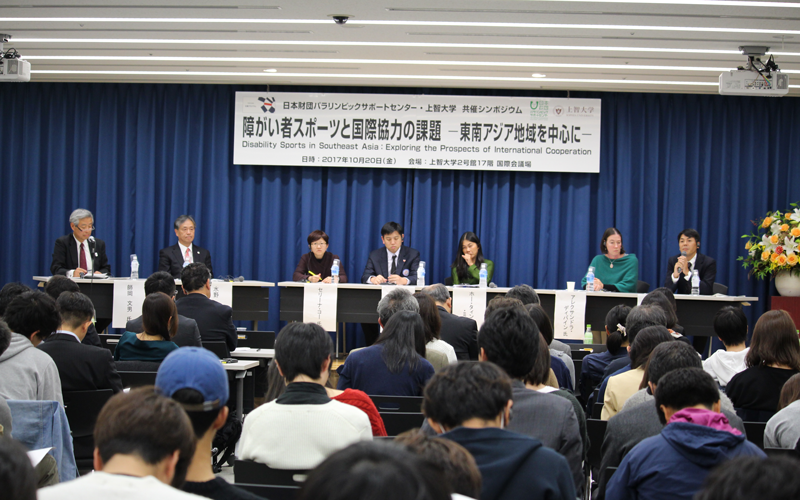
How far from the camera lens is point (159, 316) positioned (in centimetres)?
345

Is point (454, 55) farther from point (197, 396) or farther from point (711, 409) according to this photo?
point (197, 396)

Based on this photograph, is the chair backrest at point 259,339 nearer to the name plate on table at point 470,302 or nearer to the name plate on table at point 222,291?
the name plate on table at point 222,291

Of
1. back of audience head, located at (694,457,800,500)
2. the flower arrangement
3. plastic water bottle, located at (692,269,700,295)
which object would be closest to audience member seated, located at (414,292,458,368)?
back of audience head, located at (694,457,800,500)

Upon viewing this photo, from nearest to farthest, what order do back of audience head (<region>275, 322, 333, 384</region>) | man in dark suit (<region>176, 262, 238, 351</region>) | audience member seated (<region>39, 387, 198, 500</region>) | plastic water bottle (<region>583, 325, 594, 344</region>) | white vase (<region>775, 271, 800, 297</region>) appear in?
audience member seated (<region>39, 387, 198, 500</region>)
back of audience head (<region>275, 322, 333, 384</region>)
man in dark suit (<region>176, 262, 238, 351</region>)
plastic water bottle (<region>583, 325, 594, 344</region>)
white vase (<region>775, 271, 800, 297</region>)

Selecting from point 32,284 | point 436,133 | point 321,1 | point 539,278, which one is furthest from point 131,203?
point 539,278

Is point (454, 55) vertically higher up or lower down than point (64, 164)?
higher up

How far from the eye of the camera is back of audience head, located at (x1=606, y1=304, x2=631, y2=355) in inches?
149

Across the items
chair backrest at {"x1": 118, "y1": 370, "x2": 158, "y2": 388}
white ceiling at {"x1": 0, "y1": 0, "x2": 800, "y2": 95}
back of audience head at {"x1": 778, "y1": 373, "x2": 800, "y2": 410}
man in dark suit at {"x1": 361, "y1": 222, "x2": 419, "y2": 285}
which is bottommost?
chair backrest at {"x1": 118, "y1": 370, "x2": 158, "y2": 388}

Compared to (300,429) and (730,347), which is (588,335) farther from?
(300,429)

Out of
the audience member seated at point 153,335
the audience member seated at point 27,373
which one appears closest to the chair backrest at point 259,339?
the audience member seated at point 153,335

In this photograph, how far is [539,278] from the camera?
26.9 ft

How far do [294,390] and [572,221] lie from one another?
6.60m

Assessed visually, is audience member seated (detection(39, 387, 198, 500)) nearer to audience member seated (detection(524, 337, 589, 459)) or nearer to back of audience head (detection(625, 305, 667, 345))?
audience member seated (detection(524, 337, 589, 459))

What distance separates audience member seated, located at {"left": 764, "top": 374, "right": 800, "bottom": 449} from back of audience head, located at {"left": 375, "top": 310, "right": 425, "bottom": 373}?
1.39 meters
